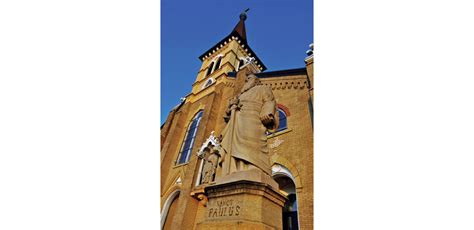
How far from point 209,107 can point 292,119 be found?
5578mm

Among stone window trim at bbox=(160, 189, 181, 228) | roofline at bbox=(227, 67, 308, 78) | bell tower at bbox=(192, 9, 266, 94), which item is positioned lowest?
stone window trim at bbox=(160, 189, 181, 228)

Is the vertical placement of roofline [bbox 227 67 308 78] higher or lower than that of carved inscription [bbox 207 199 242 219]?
higher

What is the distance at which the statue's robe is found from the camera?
3057 mm

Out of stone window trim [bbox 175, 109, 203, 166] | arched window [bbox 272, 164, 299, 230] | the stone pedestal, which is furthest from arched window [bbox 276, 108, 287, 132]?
the stone pedestal

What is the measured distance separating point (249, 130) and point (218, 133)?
10.5 m

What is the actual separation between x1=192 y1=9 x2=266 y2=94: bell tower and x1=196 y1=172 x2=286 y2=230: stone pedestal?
16.1m

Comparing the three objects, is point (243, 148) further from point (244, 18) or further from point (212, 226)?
point (244, 18)

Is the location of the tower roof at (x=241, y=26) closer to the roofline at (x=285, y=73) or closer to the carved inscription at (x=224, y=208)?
the roofline at (x=285, y=73)

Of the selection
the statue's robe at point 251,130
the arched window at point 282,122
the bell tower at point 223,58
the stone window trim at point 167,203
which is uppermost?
the bell tower at point 223,58

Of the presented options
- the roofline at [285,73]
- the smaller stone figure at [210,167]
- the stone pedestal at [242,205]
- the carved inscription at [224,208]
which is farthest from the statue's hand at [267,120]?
the roofline at [285,73]

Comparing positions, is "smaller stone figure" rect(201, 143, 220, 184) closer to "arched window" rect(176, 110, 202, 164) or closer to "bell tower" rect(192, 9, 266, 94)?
"arched window" rect(176, 110, 202, 164)

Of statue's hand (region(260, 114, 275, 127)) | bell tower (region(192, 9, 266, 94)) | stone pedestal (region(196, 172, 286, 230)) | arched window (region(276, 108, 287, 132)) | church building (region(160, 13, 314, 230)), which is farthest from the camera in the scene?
bell tower (region(192, 9, 266, 94))

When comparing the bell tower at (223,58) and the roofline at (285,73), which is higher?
the bell tower at (223,58)

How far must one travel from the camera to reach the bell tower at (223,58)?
63.2ft
